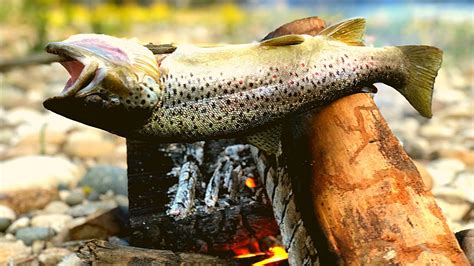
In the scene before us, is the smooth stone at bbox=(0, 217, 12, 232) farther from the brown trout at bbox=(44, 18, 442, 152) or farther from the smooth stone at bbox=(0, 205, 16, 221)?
the brown trout at bbox=(44, 18, 442, 152)

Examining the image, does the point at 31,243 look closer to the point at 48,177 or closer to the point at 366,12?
the point at 48,177

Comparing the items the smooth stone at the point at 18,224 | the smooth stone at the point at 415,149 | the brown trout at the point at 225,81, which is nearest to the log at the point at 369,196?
the brown trout at the point at 225,81

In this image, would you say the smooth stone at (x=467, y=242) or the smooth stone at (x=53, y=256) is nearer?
the smooth stone at (x=467, y=242)

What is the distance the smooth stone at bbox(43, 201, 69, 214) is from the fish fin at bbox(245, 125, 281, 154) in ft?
6.12

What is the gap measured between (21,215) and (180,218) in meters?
1.42

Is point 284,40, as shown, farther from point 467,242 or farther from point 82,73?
point 467,242

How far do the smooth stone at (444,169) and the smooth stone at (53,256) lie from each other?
7.64ft

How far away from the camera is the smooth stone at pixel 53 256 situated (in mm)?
2723

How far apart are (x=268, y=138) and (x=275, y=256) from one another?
74cm

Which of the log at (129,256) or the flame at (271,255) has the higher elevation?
the log at (129,256)

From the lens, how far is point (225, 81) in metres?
1.86

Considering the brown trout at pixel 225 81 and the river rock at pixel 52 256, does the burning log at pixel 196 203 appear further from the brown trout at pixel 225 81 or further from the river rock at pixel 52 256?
the brown trout at pixel 225 81

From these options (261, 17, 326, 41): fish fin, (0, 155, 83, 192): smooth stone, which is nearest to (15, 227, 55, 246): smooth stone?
(0, 155, 83, 192): smooth stone

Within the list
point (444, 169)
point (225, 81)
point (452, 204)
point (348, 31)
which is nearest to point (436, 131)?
point (444, 169)
